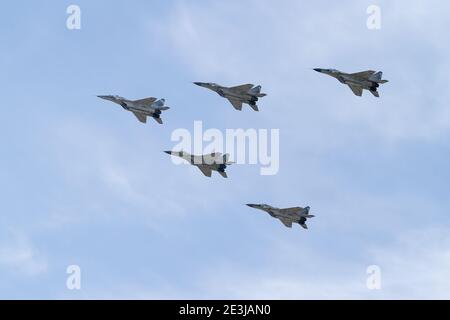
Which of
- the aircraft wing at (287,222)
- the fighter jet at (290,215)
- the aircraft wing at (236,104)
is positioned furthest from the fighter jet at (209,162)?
the aircraft wing at (287,222)

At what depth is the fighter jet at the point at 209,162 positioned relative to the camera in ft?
550

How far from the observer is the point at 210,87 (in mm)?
177000

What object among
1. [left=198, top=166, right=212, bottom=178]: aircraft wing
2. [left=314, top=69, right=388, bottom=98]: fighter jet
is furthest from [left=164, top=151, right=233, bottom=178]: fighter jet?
[left=314, top=69, right=388, bottom=98]: fighter jet

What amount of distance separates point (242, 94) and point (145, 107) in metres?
17.6

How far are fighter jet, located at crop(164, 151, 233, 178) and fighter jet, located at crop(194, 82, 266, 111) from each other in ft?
36.2

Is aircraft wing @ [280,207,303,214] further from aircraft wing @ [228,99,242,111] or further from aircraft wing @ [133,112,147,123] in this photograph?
aircraft wing @ [133,112,147,123]

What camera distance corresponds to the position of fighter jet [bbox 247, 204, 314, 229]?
555ft

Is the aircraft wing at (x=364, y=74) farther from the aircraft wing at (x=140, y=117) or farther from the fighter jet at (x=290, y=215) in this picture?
the aircraft wing at (x=140, y=117)
